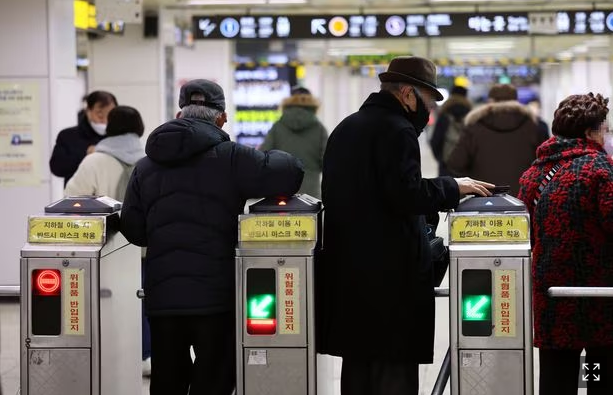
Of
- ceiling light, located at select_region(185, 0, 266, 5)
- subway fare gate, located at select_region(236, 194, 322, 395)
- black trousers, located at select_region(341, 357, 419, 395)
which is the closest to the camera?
subway fare gate, located at select_region(236, 194, 322, 395)

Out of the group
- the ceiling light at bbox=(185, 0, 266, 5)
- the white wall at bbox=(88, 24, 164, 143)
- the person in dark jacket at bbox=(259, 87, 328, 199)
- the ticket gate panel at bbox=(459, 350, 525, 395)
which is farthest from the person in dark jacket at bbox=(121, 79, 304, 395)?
the white wall at bbox=(88, 24, 164, 143)

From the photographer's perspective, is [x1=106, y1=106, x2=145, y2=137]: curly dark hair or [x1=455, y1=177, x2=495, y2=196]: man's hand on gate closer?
[x1=455, y1=177, x2=495, y2=196]: man's hand on gate

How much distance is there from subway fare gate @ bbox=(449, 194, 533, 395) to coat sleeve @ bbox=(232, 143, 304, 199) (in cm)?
60

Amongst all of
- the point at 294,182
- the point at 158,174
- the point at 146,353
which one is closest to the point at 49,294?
the point at 158,174

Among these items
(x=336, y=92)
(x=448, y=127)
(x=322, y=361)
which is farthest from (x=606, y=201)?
(x=336, y=92)

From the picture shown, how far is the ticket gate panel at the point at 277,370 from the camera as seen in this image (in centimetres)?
404

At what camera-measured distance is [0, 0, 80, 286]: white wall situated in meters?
9.23

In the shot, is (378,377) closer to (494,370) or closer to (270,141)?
(494,370)

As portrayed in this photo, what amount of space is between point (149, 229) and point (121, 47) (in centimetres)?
1010

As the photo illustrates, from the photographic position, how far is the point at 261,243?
13.1 feet

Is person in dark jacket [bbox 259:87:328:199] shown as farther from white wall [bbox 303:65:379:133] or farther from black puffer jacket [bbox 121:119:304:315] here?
white wall [bbox 303:65:379:133]

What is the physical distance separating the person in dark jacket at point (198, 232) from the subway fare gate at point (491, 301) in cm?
67

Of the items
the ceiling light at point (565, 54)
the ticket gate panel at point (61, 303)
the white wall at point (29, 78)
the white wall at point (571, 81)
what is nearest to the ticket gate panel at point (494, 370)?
the ticket gate panel at point (61, 303)

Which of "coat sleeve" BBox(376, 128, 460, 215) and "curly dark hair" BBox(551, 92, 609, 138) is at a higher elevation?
"curly dark hair" BBox(551, 92, 609, 138)
